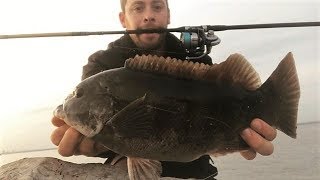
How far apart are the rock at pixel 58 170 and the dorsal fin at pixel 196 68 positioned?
1258 millimetres

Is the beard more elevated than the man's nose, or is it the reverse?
the man's nose

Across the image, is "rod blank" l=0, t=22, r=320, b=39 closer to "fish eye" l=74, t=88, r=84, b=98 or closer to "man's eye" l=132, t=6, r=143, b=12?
"man's eye" l=132, t=6, r=143, b=12

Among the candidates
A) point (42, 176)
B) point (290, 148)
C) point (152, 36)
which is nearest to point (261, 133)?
point (152, 36)

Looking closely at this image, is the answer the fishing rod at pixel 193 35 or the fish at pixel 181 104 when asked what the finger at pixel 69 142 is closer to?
the fish at pixel 181 104

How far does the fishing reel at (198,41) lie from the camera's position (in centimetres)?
429

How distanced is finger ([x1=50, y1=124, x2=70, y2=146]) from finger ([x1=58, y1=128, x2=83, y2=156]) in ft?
0.20

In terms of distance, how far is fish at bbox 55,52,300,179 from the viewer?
3596mm

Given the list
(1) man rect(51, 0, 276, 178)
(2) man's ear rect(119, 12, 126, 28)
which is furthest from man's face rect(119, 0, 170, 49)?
(2) man's ear rect(119, 12, 126, 28)

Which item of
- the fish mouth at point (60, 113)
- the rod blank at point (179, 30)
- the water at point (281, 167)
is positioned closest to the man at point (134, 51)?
the rod blank at point (179, 30)

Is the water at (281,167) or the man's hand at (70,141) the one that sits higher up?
the man's hand at (70,141)

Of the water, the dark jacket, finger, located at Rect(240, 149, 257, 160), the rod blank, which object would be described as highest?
Result: the rod blank

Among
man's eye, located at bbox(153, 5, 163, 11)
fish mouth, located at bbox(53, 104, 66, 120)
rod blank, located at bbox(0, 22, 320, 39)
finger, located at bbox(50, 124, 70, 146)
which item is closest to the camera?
fish mouth, located at bbox(53, 104, 66, 120)

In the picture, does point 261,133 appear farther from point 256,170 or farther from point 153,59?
point 256,170

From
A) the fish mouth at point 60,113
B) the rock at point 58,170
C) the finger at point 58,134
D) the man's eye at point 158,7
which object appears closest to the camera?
the fish mouth at point 60,113
